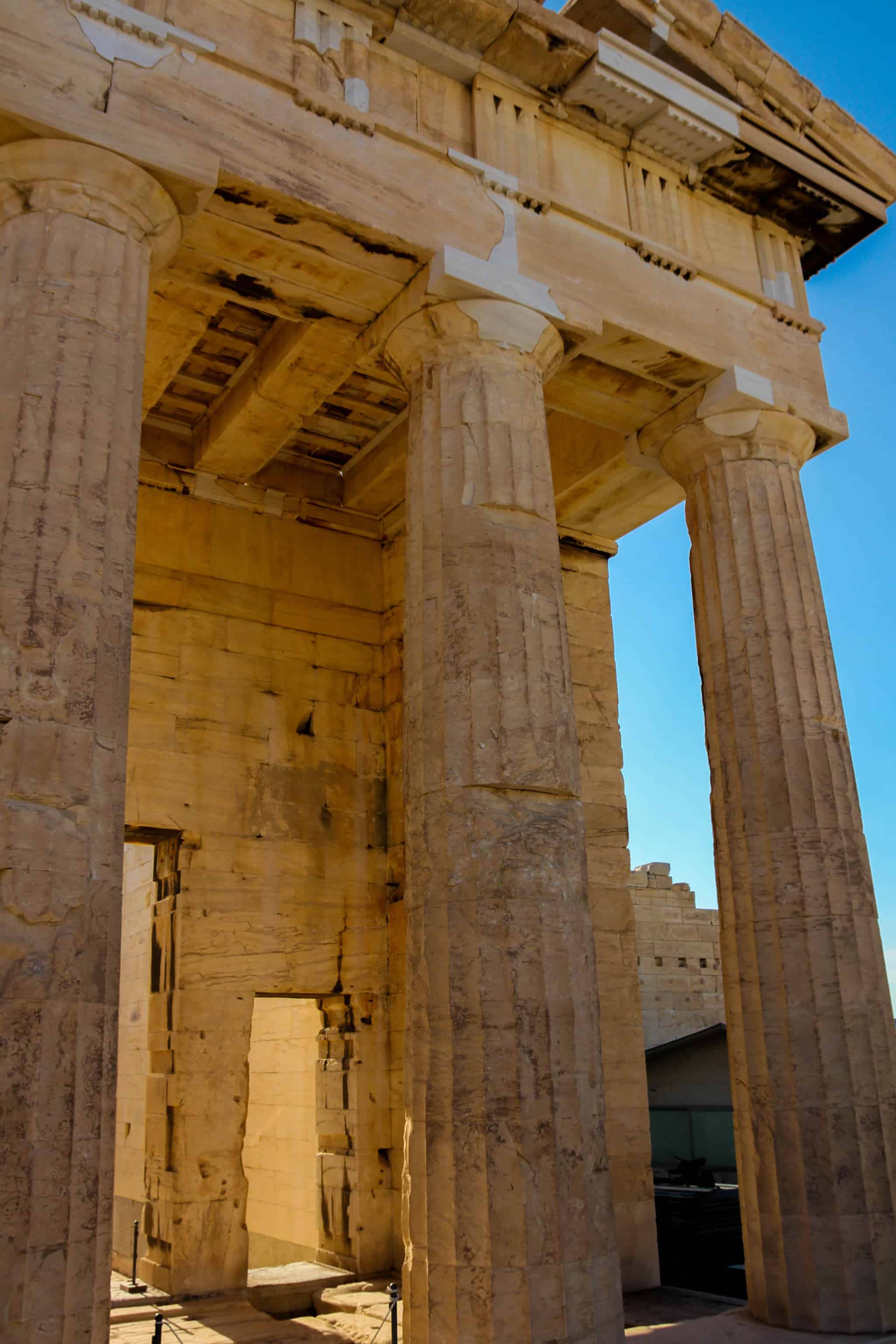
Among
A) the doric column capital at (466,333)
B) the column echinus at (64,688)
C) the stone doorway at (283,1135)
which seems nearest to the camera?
the column echinus at (64,688)

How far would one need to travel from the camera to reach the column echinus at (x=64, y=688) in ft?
18.9

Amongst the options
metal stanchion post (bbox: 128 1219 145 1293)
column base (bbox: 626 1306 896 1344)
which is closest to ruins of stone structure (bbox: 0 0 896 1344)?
column base (bbox: 626 1306 896 1344)

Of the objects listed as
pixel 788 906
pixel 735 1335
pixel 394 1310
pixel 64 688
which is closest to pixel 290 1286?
pixel 394 1310

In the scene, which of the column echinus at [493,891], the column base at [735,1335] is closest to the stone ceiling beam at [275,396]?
the column echinus at [493,891]

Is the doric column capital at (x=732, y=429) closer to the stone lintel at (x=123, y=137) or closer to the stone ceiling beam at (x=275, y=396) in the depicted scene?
the stone ceiling beam at (x=275, y=396)

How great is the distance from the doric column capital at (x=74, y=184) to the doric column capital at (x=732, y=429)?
5849 millimetres

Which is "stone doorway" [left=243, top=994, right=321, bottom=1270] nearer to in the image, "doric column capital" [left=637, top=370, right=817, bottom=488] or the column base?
the column base

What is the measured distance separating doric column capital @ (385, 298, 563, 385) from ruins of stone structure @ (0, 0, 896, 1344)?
0.04 meters

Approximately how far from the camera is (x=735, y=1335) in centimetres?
881

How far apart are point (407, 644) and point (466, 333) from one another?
2.65 metres

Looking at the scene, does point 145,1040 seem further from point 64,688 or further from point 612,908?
point 64,688

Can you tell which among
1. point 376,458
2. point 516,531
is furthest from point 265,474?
point 516,531

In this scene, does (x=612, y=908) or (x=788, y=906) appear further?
(x=612, y=908)

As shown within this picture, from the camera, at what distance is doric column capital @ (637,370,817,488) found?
37.1 ft
